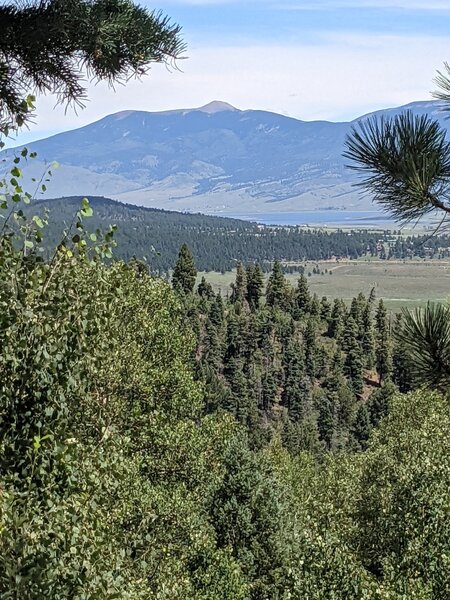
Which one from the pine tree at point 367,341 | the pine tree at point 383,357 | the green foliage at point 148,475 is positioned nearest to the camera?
the green foliage at point 148,475

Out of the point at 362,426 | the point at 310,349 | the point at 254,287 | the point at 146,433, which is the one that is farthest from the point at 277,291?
the point at 146,433

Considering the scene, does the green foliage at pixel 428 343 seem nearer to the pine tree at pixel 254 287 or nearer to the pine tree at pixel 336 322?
the pine tree at pixel 336 322

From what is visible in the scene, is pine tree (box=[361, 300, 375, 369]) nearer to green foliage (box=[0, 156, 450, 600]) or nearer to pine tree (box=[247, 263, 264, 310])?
pine tree (box=[247, 263, 264, 310])

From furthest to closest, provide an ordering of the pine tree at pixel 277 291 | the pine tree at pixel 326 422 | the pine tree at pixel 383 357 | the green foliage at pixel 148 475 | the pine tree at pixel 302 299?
1. the pine tree at pixel 302 299
2. the pine tree at pixel 277 291
3. the pine tree at pixel 383 357
4. the pine tree at pixel 326 422
5. the green foliage at pixel 148 475

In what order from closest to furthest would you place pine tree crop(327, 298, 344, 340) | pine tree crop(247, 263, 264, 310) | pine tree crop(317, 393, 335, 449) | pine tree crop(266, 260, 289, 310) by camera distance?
pine tree crop(317, 393, 335, 449) → pine tree crop(327, 298, 344, 340) → pine tree crop(266, 260, 289, 310) → pine tree crop(247, 263, 264, 310)

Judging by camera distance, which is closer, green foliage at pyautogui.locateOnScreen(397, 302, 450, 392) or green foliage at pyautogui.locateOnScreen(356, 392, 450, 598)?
green foliage at pyautogui.locateOnScreen(397, 302, 450, 392)

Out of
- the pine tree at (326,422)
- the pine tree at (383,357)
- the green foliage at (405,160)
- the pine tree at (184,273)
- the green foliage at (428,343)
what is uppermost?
the green foliage at (405,160)

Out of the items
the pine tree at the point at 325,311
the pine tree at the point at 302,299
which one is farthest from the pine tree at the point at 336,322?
the pine tree at the point at 302,299

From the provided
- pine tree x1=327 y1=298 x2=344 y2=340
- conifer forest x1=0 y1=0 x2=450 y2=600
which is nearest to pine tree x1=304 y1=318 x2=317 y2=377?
pine tree x1=327 y1=298 x2=344 y2=340

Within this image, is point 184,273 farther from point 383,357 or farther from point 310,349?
point 383,357

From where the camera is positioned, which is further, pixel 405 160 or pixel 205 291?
pixel 205 291

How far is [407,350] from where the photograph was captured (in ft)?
20.2

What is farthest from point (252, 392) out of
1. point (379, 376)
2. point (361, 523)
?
point (361, 523)

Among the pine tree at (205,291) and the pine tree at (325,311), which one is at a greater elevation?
the pine tree at (205,291)
